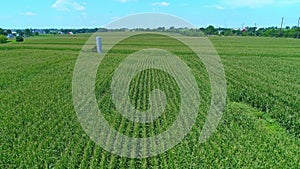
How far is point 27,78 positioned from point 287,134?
14463 mm

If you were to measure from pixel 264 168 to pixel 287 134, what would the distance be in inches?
112

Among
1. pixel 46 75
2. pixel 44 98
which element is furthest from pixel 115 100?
pixel 46 75

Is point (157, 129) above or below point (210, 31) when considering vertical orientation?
below

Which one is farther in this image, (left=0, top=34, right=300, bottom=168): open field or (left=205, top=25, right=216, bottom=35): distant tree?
(left=205, top=25, right=216, bottom=35): distant tree

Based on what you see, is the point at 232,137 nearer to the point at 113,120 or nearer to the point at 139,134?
the point at 139,134

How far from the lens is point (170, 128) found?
7.49 metres

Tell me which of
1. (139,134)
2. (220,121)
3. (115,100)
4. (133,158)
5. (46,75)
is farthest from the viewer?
(46,75)

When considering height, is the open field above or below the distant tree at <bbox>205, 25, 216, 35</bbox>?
below

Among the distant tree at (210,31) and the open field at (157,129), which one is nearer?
the open field at (157,129)

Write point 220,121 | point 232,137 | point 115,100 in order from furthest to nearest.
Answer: point 115,100
point 220,121
point 232,137

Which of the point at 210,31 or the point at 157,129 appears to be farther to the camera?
the point at 210,31

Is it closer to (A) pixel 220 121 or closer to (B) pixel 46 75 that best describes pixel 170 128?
(A) pixel 220 121

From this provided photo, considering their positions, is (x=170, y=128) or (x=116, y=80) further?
(x=116, y=80)

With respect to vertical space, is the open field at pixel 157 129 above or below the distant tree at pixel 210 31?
below
